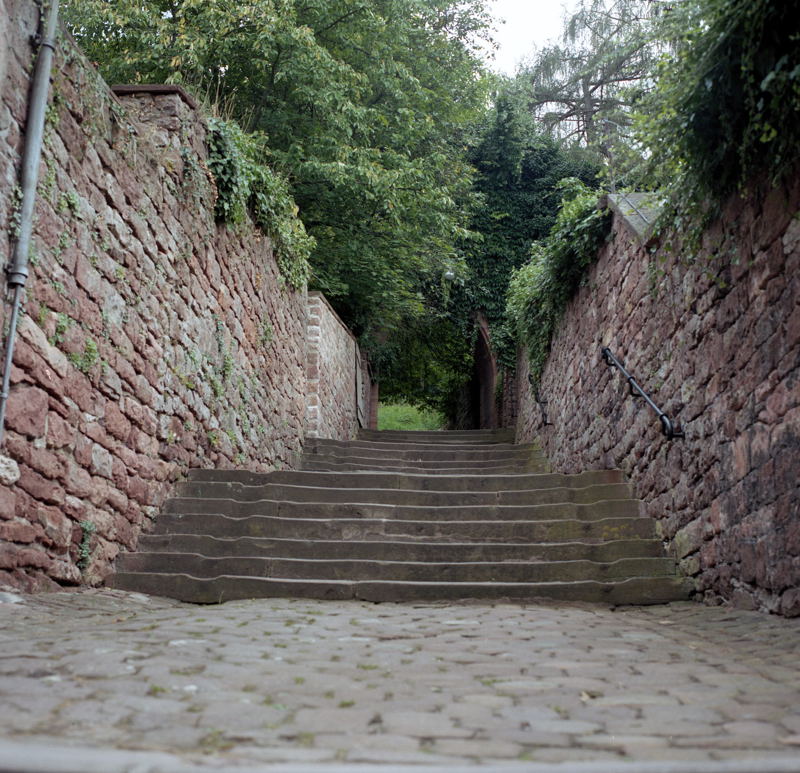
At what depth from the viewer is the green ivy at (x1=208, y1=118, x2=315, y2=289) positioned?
6.90 m

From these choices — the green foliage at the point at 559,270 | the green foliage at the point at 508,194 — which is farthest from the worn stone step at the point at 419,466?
the green foliage at the point at 508,194

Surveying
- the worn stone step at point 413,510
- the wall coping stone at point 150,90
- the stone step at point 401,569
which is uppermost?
the wall coping stone at point 150,90

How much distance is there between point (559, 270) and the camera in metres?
8.30

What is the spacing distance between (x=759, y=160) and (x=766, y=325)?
2.66ft

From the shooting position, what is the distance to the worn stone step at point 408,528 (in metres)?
5.60

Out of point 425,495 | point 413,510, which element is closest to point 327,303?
point 425,495

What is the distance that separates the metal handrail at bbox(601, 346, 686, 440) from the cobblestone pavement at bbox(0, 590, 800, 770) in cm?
139

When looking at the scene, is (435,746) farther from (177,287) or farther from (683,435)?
(177,287)

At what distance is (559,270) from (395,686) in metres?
6.40

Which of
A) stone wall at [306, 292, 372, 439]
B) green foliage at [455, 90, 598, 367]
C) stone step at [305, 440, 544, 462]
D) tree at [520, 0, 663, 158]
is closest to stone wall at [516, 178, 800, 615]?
stone step at [305, 440, 544, 462]

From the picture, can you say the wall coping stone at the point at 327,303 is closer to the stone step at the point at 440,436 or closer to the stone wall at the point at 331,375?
the stone wall at the point at 331,375

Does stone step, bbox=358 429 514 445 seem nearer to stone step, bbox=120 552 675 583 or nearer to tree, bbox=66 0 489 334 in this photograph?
tree, bbox=66 0 489 334

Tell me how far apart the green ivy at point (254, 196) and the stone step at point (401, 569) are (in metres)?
3.28

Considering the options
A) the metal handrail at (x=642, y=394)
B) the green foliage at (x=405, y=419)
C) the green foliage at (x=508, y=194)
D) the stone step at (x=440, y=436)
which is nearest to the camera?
the metal handrail at (x=642, y=394)
